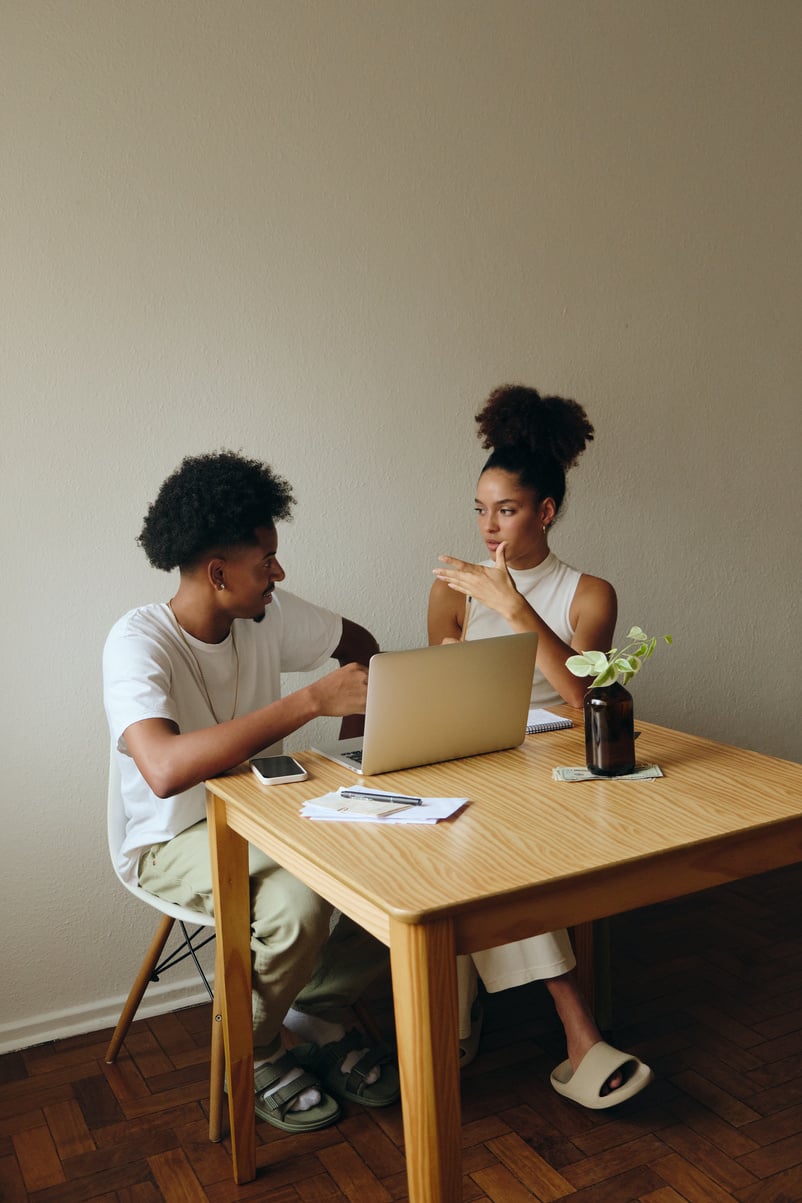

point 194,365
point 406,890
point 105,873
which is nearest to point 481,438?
point 194,365

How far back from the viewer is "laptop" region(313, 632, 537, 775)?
5.41ft

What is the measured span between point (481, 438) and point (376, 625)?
0.56 meters

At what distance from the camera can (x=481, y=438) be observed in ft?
9.03

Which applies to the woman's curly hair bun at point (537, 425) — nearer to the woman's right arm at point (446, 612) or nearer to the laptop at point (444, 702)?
the woman's right arm at point (446, 612)

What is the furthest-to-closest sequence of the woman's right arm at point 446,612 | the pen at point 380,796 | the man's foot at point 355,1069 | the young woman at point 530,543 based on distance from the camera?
the woman's right arm at point 446,612
the young woman at point 530,543
the man's foot at point 355,1069
the pen at point 380,796

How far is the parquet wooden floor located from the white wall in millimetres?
301

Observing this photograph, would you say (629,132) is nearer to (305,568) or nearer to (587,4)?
(587,4)

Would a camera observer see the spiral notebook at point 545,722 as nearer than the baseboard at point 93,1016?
Yes

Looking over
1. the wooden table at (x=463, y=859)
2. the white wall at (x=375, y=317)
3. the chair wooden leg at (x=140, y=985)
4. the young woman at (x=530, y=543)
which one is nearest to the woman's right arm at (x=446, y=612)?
the young woman at (x=530, y=543)

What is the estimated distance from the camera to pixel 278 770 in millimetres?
1748

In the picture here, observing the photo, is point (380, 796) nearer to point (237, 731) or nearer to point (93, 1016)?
point (237, 731)

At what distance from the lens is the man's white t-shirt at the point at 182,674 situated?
1.85m

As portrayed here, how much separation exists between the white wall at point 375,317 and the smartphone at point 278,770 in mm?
731

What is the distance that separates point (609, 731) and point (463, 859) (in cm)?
42
